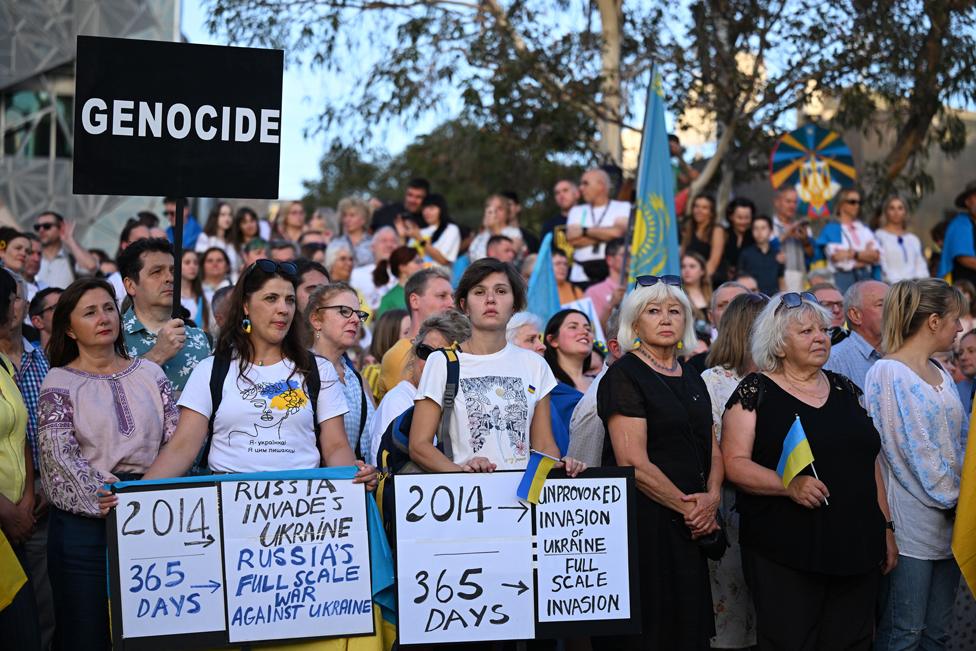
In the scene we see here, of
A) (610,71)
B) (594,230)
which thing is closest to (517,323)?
(594,230)

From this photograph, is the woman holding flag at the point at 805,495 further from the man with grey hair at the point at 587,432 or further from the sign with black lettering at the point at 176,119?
the sign with black lettering at the point at 176,119

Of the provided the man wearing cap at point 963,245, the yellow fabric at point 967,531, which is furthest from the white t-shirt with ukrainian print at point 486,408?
the man wearing cap at point 963,245

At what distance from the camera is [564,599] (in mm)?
5941

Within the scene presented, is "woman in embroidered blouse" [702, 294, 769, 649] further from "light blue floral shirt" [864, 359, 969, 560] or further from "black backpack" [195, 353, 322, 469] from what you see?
"black backpack" [195, 353, 322, 469]

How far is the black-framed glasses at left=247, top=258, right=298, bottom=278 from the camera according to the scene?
608 cm

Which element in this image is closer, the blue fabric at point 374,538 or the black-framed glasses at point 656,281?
the blue fabric at point 374,538

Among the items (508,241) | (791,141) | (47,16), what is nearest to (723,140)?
(791,141)

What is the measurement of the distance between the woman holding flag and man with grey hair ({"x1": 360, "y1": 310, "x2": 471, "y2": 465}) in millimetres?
1609

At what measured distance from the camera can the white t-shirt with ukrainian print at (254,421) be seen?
19.0ft

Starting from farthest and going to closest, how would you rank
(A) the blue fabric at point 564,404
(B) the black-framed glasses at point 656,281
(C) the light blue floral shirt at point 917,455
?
1. (A) the blue fabric at point 564,404
2. (C) the light blue floral shirt at point 917,455
3. (B) the black-framed glasses at point 656,281

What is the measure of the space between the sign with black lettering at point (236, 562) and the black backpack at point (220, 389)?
0.31 metres

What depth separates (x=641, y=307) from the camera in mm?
6508

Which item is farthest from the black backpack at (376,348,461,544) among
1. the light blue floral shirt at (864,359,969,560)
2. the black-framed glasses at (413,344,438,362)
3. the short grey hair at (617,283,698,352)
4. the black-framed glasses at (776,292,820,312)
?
the light blue floral shirt at (864,359,969,560)

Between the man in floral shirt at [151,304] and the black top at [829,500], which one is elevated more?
the man in floral shirt at [151,304]
